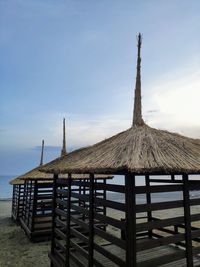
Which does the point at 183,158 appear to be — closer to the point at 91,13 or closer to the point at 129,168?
the point at 129,168

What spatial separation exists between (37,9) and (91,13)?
2.19 meters

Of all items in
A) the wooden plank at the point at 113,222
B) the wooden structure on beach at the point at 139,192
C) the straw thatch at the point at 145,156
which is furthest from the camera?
the wooden plank at the point at 113,222

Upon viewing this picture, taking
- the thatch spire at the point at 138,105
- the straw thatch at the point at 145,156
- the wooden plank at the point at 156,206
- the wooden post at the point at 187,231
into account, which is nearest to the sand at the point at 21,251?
the straw thatch at the point at 145,156

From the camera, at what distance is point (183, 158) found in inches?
195

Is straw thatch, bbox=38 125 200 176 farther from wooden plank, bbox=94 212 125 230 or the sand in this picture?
the sand

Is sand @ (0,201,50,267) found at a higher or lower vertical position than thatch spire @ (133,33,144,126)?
lower

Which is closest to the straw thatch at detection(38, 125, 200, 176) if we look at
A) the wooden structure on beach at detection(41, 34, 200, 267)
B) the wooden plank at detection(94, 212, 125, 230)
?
the wooden structure on beach at detection(41, 34, 200, 267)

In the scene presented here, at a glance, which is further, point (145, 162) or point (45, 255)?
point (45, 255)

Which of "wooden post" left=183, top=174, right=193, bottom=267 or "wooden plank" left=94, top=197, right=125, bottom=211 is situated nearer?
"wooden plank" left=94, top=197, right=125, bottom=211

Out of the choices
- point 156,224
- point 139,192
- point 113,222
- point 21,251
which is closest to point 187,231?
point 156,224

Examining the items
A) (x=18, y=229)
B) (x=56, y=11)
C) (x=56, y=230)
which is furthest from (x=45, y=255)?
(x=56, y=11)

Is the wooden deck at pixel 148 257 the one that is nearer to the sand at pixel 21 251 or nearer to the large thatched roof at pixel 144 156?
the large thatched roof at pixel 144 156

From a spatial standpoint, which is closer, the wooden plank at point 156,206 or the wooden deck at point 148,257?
the wooden plank at point 156,206

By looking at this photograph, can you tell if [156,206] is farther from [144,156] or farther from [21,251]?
[21,251]
